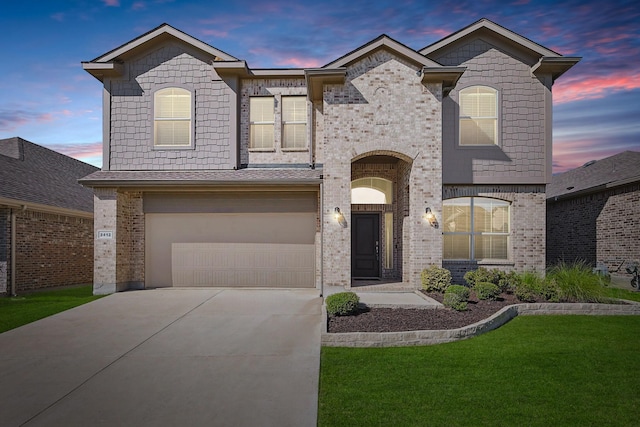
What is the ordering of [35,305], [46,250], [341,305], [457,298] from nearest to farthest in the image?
[341,305], [457,298], [35,305], [46,250]

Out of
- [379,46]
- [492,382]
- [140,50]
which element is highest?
[140,50]

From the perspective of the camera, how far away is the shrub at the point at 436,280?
1114cm

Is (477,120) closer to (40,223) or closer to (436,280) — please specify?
(436,280)

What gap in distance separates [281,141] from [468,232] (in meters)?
6.63

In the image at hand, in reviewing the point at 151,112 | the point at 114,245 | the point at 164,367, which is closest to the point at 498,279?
the point at 164,367

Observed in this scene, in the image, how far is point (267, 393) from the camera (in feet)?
16.8

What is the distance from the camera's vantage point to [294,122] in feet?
44.3

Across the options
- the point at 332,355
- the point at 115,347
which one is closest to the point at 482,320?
the point at 332,355

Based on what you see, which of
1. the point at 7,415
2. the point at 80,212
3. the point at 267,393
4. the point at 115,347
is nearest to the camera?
the point at 7,415

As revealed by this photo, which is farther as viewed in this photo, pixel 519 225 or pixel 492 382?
pixel 519 225

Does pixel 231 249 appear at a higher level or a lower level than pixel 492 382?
higher

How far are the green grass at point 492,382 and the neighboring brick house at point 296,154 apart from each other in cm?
525

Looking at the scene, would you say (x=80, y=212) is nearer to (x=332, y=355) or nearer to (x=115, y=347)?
(x=115, y=347)

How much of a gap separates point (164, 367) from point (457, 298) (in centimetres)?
610
